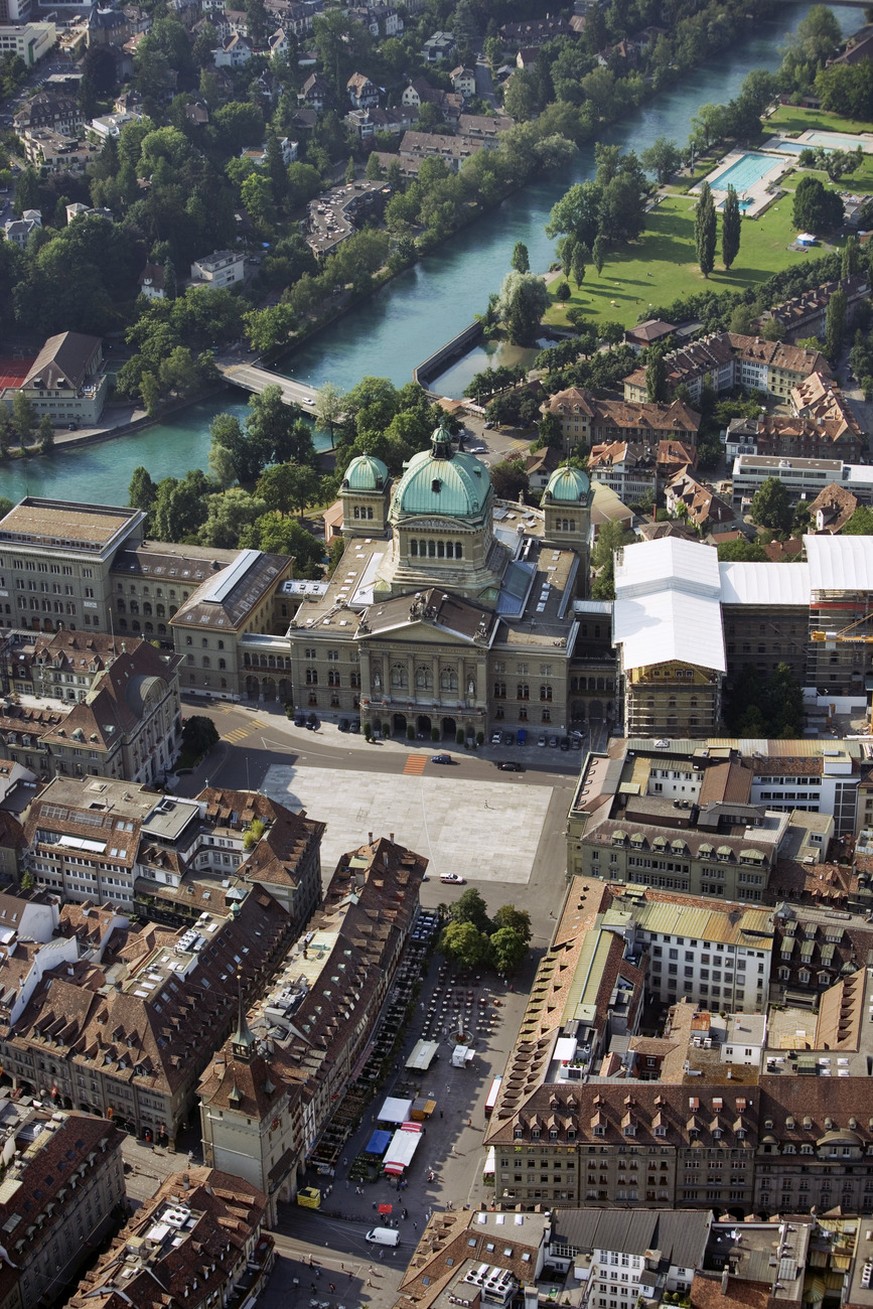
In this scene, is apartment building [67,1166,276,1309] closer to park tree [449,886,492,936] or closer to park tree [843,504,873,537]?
park tree [449,886,492,936]

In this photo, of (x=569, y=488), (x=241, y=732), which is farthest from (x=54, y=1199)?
(x=569, y=488)

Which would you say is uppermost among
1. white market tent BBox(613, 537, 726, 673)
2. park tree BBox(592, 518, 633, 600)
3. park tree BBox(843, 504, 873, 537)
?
white market tent BBox(613, 537, 726, 673)

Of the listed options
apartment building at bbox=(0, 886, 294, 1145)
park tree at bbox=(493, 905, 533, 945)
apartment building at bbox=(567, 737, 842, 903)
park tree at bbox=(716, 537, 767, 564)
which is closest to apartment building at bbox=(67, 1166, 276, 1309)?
apartment building at bbox=(0, 886, 294, 1145)

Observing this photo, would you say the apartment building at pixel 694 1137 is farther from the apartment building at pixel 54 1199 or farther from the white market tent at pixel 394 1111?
the apartment building at pixel 54 1199

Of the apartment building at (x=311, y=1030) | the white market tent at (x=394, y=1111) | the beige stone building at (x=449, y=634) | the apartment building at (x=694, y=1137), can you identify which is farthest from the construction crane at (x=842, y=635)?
the white market tent at (x=394, y=1111)

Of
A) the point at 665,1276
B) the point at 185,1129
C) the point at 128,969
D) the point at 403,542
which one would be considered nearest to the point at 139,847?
the point at 128,969

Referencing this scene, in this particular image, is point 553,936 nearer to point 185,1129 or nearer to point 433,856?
point 433,856
